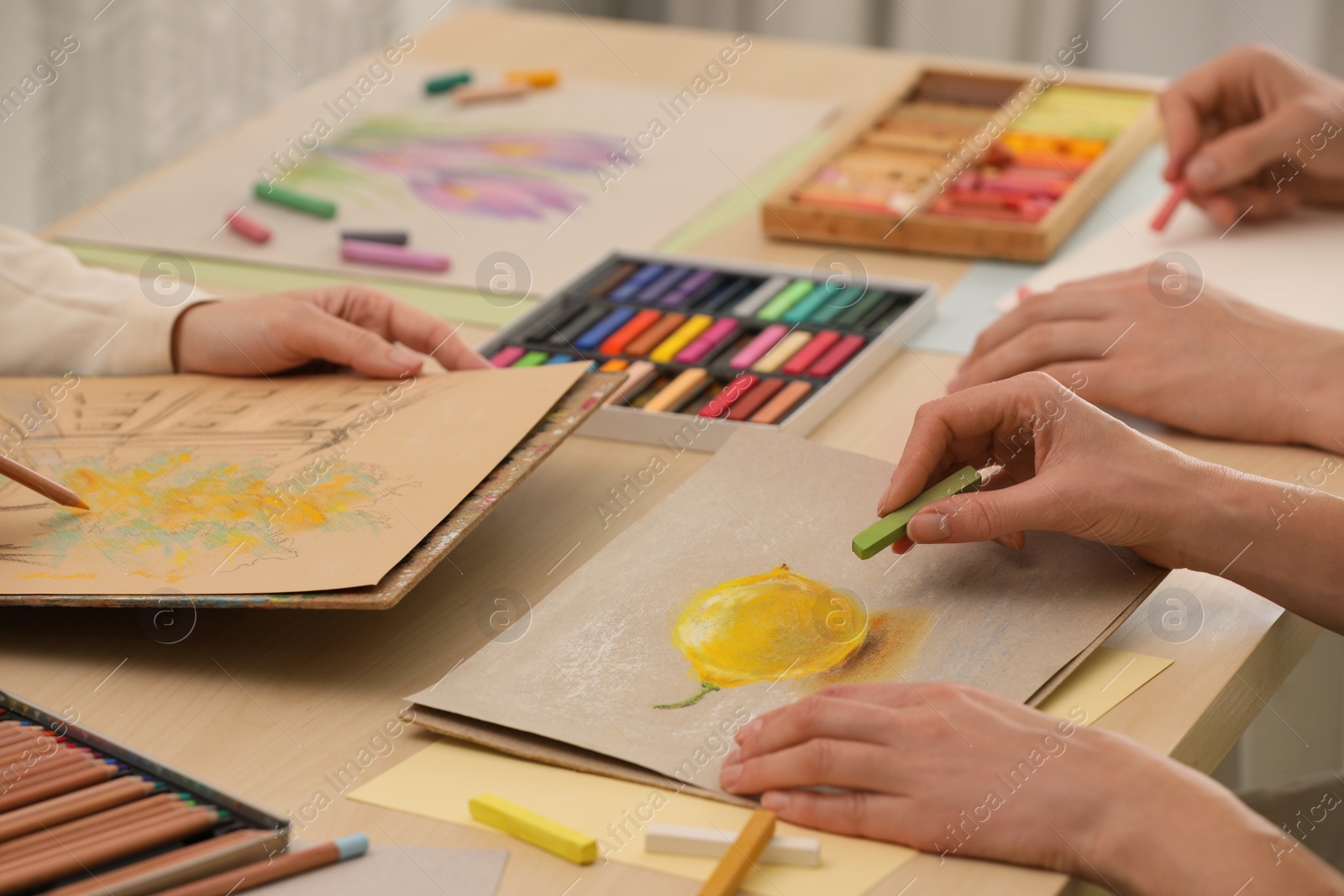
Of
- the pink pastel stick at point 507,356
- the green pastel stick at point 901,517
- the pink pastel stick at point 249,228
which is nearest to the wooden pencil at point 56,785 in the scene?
the green pastel stick at point 901,517

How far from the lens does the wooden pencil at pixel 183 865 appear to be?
26.0 inches

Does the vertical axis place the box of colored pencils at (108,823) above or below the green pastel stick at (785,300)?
below

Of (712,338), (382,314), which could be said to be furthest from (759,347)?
(382,314)

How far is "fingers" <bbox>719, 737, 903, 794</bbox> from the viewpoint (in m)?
0.75

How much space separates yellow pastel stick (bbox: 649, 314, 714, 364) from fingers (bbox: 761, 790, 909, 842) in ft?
1.84

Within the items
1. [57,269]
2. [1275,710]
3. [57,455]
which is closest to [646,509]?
[57,455]

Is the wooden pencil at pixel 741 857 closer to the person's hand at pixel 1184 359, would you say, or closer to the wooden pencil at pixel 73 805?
the wooden pencil at pixel 73 805

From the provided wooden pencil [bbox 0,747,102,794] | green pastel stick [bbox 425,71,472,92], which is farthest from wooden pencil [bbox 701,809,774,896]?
green pastel stick [bbox 425,71,472,92]

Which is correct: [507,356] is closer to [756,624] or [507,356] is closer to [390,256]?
[390,256]

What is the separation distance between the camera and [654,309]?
1335 millimetres

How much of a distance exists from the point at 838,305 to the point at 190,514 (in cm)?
65

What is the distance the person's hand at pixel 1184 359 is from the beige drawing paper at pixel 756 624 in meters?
0.25

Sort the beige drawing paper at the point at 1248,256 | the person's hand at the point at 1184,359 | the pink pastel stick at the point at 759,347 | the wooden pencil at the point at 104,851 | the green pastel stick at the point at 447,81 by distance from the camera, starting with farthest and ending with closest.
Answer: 1. the green pastel stick at the point at 447,81
2. the beige drawing paper at the point at 1248,256
3. the pink pastel stick at the point at 759,347
4. the person's hand at the point at 1184,359
5. the wooden pencil at the point at 104,851

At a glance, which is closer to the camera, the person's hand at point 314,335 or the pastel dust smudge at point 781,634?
the pastel dust smudge at point 781,634
